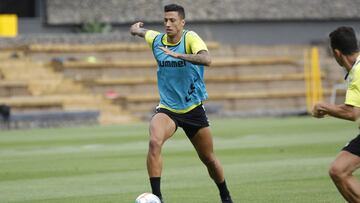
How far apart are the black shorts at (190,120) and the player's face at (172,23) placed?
0.96 m

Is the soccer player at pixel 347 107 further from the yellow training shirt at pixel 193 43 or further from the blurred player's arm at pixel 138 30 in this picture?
the blurred player's arm at pixel 138 30

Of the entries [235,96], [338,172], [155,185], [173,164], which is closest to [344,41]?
[338,172]

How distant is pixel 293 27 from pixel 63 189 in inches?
1259

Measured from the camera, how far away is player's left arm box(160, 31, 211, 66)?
13625 millimetres

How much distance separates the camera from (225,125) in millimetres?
32156

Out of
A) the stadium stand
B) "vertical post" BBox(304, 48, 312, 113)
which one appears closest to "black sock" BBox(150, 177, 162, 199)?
the stadium stand

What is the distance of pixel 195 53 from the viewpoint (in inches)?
552

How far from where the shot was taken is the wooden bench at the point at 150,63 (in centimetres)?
3862

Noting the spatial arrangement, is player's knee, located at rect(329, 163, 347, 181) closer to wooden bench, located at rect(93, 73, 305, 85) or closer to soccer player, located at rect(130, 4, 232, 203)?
soccer player, located at rect(130, 4, 232, 203)

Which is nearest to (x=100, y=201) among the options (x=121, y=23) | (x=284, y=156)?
(x=284, y=156)

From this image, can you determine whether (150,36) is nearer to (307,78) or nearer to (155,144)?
(155,144)

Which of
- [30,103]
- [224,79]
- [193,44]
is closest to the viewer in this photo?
[193,44]

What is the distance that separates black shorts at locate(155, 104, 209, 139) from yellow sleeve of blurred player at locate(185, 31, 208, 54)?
2.48 feet

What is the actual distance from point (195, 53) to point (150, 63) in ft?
83.9
